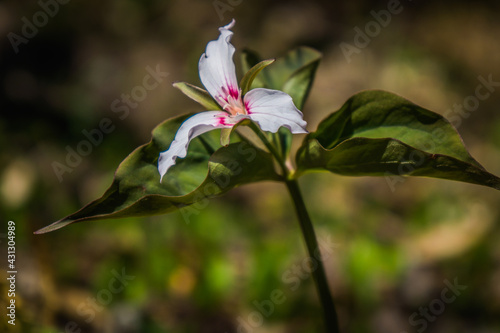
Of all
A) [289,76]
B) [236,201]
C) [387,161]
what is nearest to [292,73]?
[289,76]

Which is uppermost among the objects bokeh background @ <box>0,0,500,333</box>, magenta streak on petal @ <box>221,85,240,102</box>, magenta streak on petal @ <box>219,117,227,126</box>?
magenta streak on petal @ <box>221,85,240,102</box>

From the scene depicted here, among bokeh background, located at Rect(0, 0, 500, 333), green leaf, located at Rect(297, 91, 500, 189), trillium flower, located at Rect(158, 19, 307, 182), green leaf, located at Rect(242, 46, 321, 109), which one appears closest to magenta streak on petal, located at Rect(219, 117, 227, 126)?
trillium flower, located at Rect(158, 19, 307, 182)

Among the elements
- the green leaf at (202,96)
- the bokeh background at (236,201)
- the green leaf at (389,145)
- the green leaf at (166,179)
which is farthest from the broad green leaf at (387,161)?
the bokeh background at (236,201)

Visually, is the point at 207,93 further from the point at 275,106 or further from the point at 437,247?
the point at 437,247

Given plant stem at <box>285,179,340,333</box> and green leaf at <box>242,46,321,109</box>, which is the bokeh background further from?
green leaf at <box>242,46,321,109</box>

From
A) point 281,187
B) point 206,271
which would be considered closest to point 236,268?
point 206,271

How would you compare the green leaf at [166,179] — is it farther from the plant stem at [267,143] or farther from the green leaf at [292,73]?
the green leaf at [292,73]
